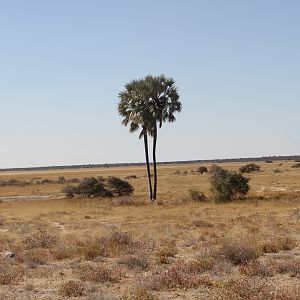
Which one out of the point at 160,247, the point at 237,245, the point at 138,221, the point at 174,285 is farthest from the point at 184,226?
the point at 174,285

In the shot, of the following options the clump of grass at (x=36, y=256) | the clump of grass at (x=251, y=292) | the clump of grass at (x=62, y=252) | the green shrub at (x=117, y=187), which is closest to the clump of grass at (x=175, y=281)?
the clump of grass at (x=251, y=292)

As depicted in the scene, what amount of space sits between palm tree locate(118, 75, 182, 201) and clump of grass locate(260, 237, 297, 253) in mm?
24268

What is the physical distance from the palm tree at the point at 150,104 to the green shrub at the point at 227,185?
5.40m

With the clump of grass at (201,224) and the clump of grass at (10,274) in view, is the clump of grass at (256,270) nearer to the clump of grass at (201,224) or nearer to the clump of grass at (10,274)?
the clump of grass at (10,274)

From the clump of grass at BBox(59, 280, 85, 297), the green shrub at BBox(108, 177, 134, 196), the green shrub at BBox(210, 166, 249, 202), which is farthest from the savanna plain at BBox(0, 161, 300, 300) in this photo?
the green shrub at BBox(108, 177, 134, 196)

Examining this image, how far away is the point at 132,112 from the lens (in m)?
42.9

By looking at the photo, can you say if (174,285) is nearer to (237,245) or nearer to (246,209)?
(237,245)

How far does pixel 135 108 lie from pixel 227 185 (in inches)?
393

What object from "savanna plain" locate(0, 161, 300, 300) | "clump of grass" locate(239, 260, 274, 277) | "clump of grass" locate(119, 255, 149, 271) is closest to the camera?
"savanna plain" locate(0, 161, 300, 300)

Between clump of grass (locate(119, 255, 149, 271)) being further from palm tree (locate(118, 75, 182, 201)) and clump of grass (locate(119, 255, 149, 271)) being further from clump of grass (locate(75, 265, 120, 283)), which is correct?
palm tree (locate(118, 75, 182, 201))

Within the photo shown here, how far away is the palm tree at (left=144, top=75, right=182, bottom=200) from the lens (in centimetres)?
4231

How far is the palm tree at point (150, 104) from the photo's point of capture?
139 feet

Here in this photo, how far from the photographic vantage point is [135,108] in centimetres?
4281

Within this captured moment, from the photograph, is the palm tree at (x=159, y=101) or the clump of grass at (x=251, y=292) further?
the palm tree at (x=159, y=101)
